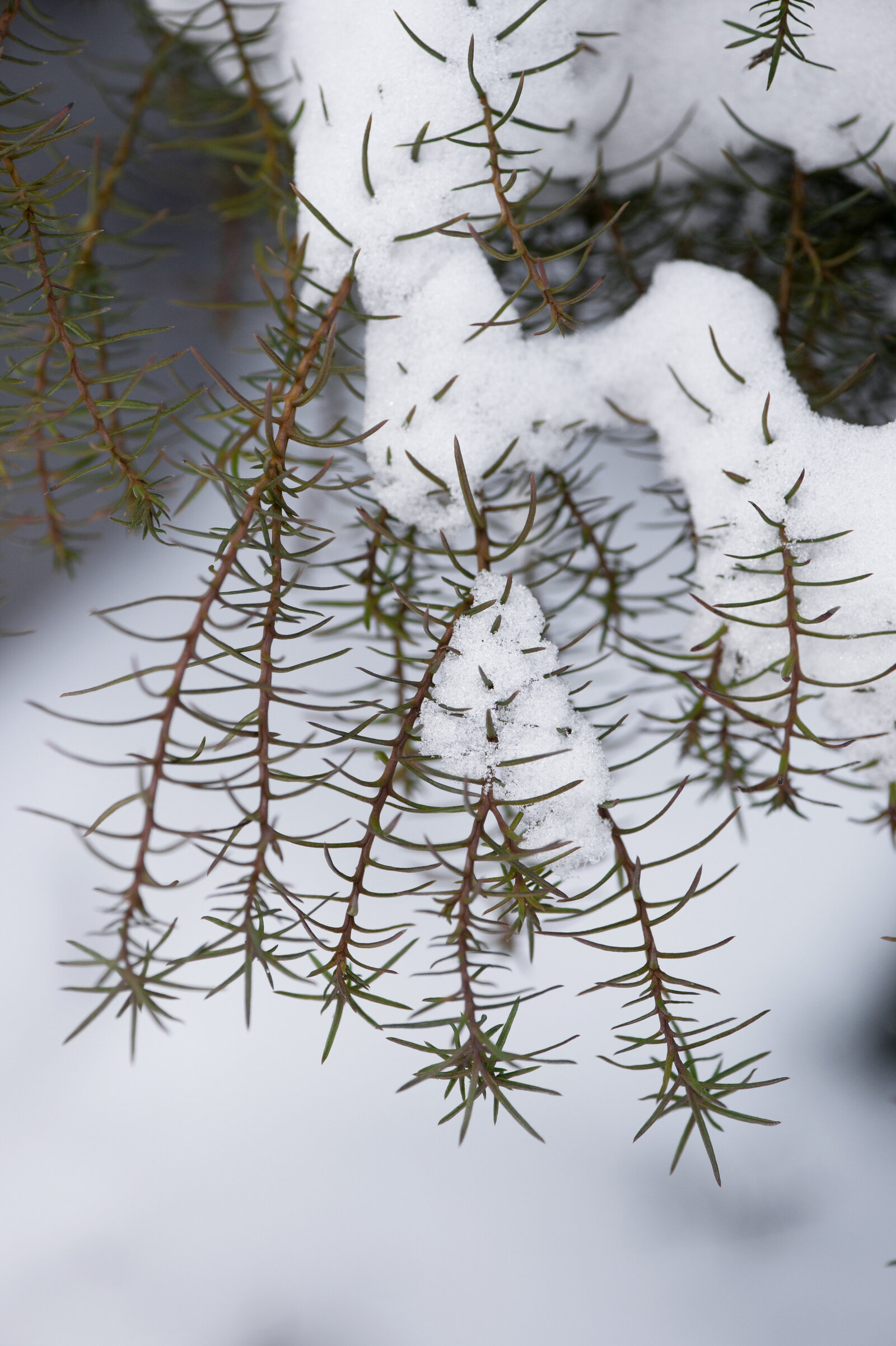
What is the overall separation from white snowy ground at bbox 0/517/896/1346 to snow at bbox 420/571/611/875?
35 centimetres

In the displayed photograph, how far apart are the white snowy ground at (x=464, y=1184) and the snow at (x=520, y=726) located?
35cm

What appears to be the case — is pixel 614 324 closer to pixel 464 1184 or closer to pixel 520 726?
pixel 520 726

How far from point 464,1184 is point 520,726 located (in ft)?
1.47

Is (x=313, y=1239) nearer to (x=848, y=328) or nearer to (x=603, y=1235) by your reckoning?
(x=603, y=1235)

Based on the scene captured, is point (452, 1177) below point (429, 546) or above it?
below

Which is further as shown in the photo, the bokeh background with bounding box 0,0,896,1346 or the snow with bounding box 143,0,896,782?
the bokeh background with bounding box 0,0,896,1346

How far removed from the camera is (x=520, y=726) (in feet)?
0.74

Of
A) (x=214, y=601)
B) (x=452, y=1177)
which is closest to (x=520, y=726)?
(x=214, y=601)

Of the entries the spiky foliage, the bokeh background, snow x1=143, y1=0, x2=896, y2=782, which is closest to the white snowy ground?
the bokeh background

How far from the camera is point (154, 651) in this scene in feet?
1.90

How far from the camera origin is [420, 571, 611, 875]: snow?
22 cm

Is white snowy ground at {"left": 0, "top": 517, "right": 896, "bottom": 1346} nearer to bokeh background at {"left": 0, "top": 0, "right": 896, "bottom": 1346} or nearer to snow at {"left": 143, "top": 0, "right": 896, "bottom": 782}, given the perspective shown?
bokeh background at {"left": 0, "top": 0, "right": 896, "bottom": 1346}

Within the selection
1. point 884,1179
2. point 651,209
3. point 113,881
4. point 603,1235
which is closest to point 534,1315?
point 603,1235

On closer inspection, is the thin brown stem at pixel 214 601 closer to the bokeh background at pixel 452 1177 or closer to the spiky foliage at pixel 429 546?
the spiky foliage at pixel 429 546
